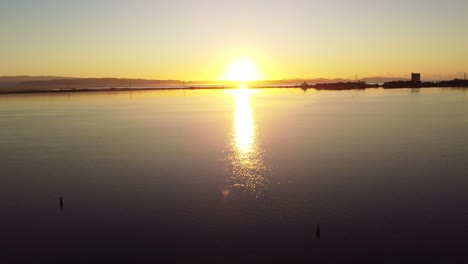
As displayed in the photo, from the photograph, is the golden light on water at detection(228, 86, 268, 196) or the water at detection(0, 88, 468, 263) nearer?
the water at detection(0, 88, 468, 263)

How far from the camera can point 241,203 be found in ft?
60.8

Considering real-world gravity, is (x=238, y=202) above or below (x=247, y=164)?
below

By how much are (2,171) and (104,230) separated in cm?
1469

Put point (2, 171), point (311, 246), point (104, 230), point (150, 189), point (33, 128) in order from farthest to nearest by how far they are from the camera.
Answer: point (33, 128), point (2, 171), point (150, 189), point (104, 230), point (311, 246)

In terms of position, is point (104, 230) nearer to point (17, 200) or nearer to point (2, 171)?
point (17, 200)

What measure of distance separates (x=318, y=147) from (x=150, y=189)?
1754 cm

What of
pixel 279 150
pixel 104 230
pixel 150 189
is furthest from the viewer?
pixel 279 150

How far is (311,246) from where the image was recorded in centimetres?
1420

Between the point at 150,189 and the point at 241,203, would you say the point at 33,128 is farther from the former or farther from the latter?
the point at 241,203

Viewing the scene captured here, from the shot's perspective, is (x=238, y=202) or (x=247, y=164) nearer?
(x=238, y=202)

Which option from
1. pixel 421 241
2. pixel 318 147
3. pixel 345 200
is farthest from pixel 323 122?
pixel 421 241

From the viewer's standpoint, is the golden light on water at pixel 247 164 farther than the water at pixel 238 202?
Yes

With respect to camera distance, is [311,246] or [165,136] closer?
[311,246]

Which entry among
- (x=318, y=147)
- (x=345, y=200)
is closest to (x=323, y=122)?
(x=318, y=147)
